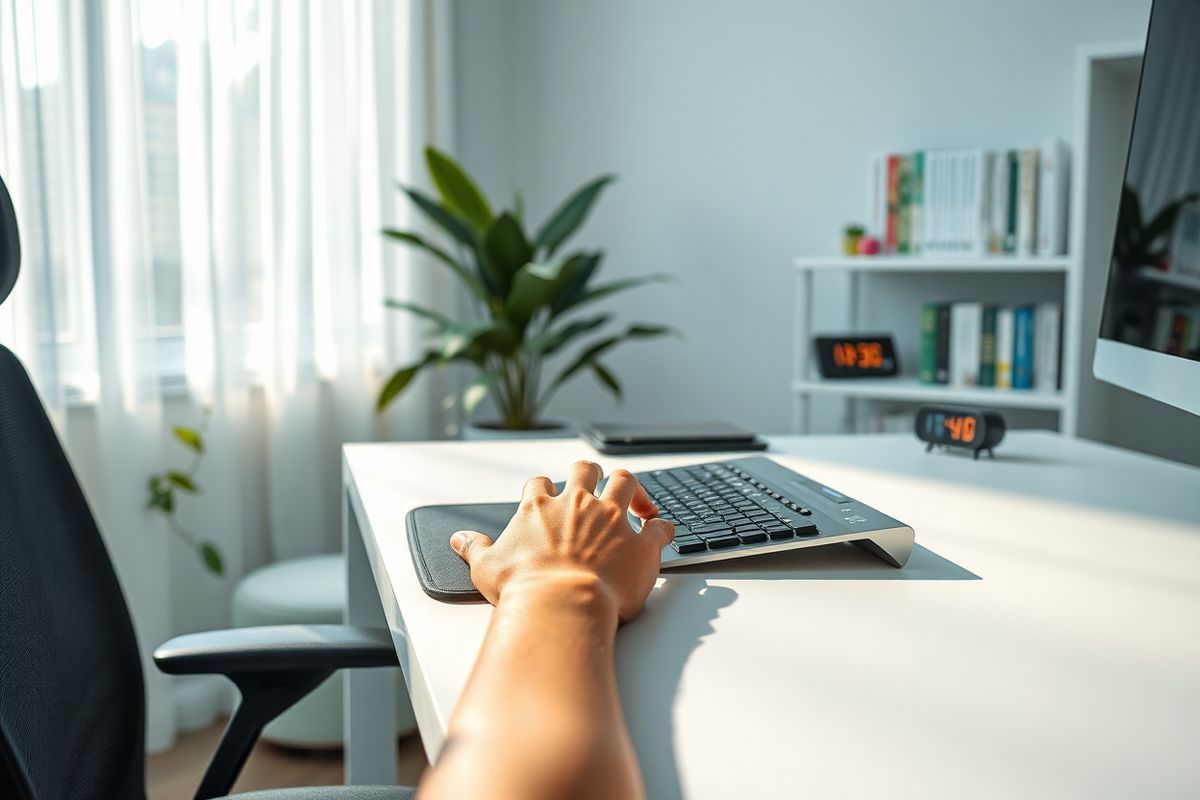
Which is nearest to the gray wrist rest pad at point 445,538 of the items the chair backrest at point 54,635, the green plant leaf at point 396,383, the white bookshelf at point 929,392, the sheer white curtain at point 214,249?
the chair backrest at point 54,635

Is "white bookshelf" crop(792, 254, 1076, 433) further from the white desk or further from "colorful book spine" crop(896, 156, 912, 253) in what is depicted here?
the white desk

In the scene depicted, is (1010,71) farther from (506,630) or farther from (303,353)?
(506,630)

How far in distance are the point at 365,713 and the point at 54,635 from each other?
61 cm

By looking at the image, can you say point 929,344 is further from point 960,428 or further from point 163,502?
point 163,502

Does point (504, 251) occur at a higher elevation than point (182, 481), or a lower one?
higher

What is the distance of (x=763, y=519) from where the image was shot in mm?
855

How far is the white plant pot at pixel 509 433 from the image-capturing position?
263cm

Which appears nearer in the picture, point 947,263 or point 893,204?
point 947,263

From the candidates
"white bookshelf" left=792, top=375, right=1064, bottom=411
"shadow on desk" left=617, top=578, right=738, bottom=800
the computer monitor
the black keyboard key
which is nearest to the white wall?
"white bookshelf" left=792, top=375, right=1064, bottom=411

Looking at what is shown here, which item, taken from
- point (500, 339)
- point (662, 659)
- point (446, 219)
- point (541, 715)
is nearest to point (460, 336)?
point (500, 339)

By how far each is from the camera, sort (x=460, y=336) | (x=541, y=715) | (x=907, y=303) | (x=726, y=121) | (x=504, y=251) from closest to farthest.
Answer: (x=541, y=715) < (x=460, y=336) < (x=504, y=251) < (x=907, y=303) < (x=726, y=121)

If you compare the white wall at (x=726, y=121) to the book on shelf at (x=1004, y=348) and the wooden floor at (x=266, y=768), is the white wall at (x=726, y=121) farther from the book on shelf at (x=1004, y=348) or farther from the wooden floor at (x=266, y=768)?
the wooden floor at (x=266, y=768)

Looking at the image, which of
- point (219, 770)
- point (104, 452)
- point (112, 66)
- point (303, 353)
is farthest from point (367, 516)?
point (303, 353)

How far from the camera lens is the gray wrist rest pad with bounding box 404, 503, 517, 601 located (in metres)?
0.73
